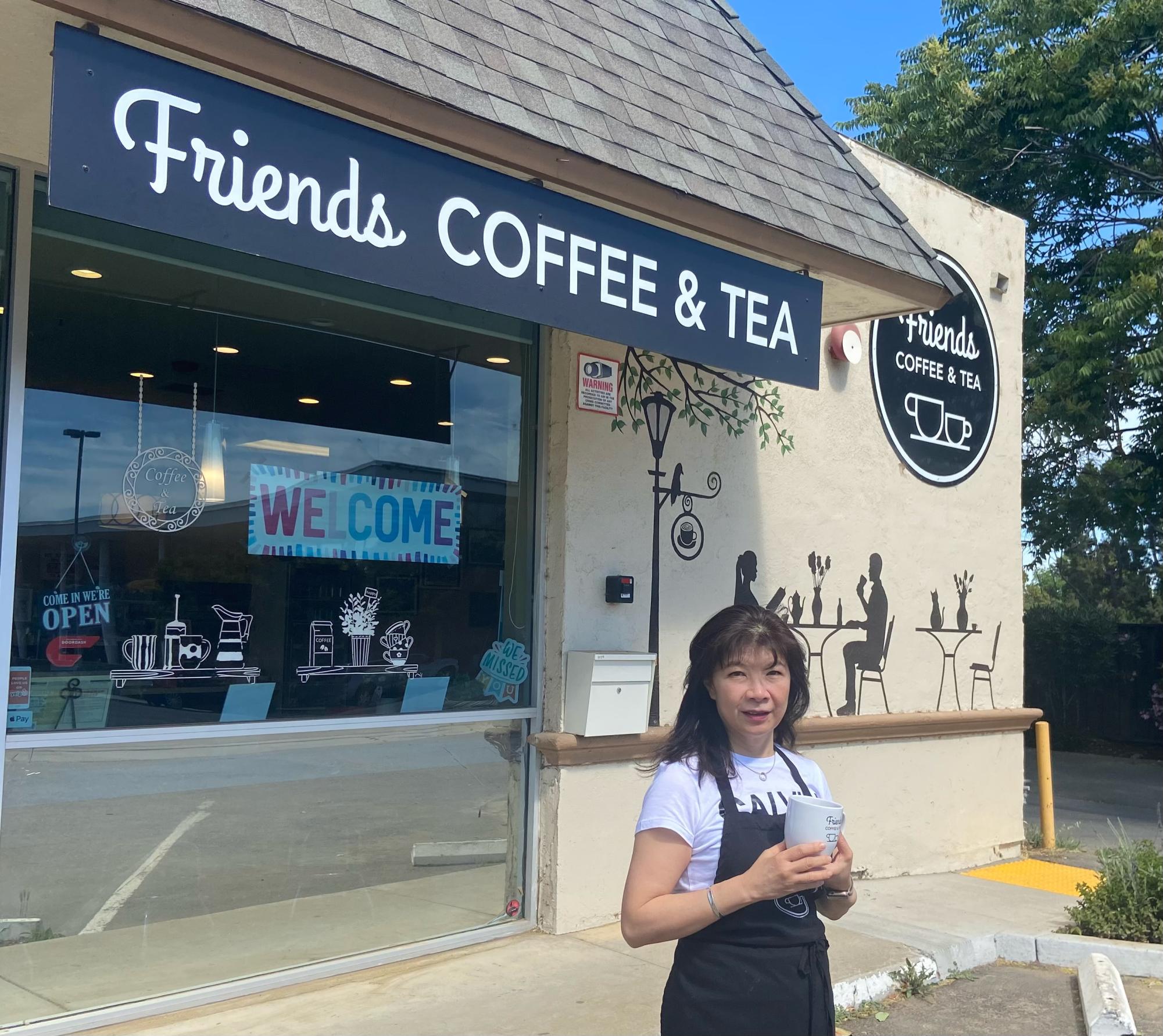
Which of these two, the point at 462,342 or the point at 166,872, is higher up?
the point at 462,342

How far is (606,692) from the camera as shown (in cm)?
607

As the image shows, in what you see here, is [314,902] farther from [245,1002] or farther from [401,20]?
[401,20]

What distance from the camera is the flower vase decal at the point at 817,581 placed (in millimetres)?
7590

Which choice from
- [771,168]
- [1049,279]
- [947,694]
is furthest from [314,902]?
[1049,279]

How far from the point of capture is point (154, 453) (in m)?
4.86

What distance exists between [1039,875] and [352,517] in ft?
18.9

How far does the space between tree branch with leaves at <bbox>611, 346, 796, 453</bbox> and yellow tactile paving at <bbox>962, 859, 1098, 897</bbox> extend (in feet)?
11.1

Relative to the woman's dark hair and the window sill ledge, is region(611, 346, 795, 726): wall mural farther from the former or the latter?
the woman's dark hair

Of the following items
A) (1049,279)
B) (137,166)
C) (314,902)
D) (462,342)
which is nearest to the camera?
(137,166)

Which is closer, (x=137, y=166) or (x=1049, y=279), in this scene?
(x=137, y=166)

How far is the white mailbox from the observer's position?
6.00 m

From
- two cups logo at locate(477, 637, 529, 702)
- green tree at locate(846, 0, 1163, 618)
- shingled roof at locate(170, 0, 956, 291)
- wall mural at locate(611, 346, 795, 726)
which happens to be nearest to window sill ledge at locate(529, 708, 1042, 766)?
two cups logo at locate(477, 637, 529, 702)

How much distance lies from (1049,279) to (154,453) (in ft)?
49.2

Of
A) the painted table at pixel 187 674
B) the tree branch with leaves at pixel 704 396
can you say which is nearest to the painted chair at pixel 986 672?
the tree branch with leaves at pixel 704 396
